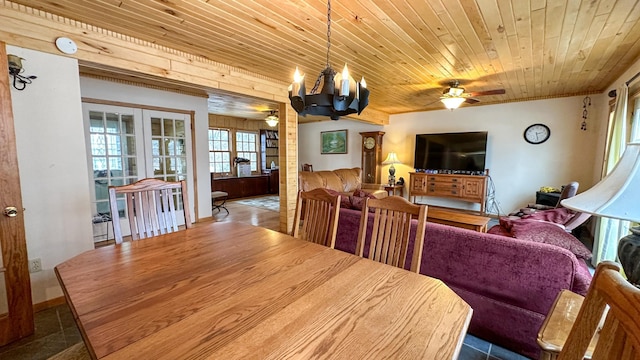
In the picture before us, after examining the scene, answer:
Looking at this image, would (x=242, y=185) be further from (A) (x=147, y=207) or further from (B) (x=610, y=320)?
(B) (x=610, y=320)

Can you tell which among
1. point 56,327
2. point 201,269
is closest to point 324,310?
point 201,269

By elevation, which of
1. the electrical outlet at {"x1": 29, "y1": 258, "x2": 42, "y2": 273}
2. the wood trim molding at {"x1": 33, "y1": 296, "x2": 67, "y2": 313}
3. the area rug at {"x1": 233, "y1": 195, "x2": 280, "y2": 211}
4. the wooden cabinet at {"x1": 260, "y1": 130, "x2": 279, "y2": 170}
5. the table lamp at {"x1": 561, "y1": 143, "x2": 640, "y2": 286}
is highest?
the wooden cabinet at {"x1": 260, "y1": 130, "x2": 279, "y2": 170}

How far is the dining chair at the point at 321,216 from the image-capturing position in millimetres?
1726

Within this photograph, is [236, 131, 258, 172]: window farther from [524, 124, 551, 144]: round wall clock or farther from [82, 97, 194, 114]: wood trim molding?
[524, 124, 551, 144]: round wall clock

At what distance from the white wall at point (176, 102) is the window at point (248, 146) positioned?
313 centimetres

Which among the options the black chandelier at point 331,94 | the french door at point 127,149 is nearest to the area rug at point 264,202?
the french door at point 127,149

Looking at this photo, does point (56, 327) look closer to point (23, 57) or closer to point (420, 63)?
point (23, 57)

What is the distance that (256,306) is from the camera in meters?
0.96

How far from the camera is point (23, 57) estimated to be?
77.9 inches

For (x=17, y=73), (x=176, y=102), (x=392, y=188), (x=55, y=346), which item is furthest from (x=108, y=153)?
(x=392, y=188)

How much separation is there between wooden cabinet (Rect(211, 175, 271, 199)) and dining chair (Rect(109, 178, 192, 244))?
5173 millimetres

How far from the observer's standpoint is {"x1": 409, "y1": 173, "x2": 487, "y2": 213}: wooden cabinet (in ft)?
17.0

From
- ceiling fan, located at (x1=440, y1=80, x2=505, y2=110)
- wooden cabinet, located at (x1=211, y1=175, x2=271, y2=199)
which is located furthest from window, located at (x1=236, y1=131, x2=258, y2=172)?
ceiling fan, located at (x1=440, y1=80, x2=505, y2=110)

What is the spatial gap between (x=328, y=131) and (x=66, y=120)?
252 inches
